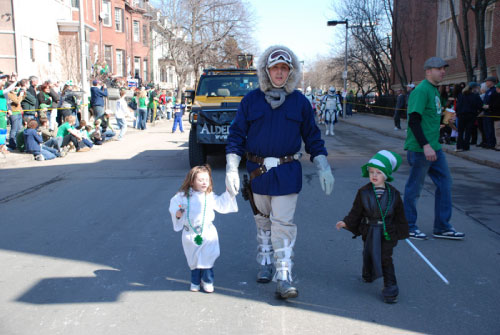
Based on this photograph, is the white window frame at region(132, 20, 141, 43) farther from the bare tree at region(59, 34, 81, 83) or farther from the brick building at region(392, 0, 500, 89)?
the brick building at region(392, 0, 500, 89)

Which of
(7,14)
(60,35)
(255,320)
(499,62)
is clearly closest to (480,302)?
(255,320)

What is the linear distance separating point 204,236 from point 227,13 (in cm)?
4114

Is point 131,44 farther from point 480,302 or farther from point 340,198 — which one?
point 480,302

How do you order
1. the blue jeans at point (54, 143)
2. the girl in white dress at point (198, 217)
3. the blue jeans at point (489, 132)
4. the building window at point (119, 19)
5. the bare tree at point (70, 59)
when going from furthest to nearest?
the building window at point (119, 19) < the bare tree at point (70, 59) < the blue jeans at point (489, 132) < the blue jeans at point (54, 143) < the girl in white dress at point (198, 217)

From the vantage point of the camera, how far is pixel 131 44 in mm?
45281

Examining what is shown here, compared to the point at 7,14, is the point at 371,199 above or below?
below

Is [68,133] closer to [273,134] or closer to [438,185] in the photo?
[438,185]

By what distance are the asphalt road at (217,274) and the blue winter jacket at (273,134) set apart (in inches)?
36.6

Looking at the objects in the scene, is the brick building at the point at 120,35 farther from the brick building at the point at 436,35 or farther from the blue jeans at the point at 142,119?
the brick building at the point at 436,35

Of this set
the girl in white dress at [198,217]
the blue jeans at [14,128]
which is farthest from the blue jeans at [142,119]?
the girl in white dress at [198,217]

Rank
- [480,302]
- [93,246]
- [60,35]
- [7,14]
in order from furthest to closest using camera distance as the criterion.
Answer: [60,35]
[7,14]
[93,246]
[480,302]

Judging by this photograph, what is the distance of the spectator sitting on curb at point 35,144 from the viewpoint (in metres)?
12.2

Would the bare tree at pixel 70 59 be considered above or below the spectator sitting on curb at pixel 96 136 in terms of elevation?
above

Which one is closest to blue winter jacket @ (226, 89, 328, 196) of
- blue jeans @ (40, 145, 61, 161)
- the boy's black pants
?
the boy's black pants
